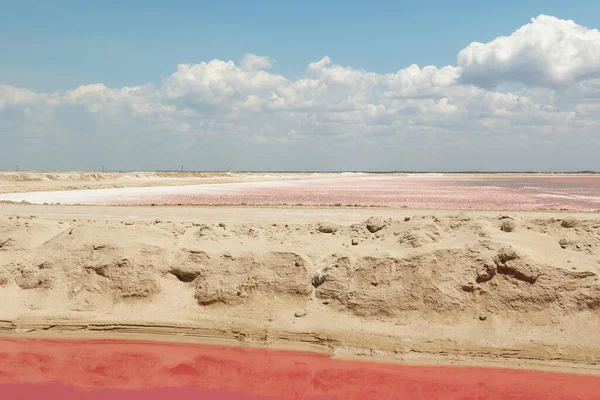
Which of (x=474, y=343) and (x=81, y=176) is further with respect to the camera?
(x=81, y=176)

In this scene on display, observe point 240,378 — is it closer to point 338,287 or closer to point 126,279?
point 338,287

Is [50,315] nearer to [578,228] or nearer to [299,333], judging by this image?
[299,333]

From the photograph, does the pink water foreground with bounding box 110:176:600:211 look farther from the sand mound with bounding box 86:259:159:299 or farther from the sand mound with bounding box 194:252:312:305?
the sand mound with bounding box 86:259:159:299

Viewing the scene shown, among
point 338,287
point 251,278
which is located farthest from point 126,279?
point 338,287

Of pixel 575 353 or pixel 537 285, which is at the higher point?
pixel 537 285

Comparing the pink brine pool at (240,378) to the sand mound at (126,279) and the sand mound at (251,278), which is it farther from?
the sand mound at (126,279)

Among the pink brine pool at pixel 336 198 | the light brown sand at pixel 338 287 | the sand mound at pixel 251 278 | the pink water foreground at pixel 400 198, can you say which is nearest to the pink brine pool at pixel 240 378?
the light brown sand at pixel 338 287

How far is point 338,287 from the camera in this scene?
9.69m

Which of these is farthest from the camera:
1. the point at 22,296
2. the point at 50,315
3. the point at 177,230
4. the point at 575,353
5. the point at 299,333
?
the point at 177,230

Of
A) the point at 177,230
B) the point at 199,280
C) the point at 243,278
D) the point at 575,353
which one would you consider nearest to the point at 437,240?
the point at 575,353

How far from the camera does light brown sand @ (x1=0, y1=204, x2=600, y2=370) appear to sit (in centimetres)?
875

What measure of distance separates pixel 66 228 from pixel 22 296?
2275 mm

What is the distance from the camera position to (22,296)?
1052 cm

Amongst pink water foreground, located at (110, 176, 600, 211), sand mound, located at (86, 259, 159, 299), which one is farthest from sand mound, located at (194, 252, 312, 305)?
pink water foreground, located at (110, 176, 600, 211)
